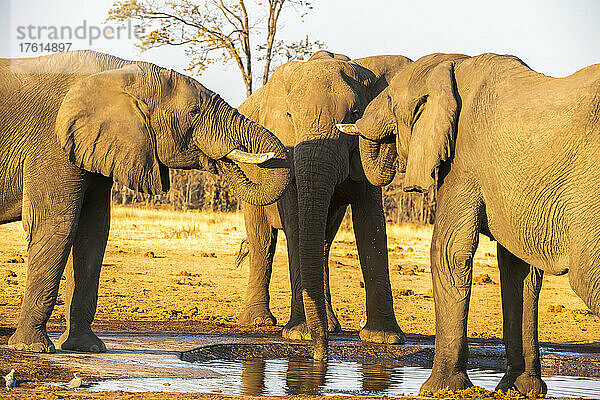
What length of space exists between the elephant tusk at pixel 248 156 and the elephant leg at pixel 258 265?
Result: 4.73 m

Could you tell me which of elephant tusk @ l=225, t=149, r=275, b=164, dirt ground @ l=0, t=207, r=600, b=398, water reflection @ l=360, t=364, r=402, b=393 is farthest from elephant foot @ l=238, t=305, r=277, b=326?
elephant tusk @ l=225, t=149, r=275, b=164

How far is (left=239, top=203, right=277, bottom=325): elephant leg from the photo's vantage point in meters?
13.7

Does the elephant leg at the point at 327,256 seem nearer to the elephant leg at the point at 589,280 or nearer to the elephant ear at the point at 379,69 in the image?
the elephant ear at the point at 379,69

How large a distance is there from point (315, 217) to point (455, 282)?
304 cm

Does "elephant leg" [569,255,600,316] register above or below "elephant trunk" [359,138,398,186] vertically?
below

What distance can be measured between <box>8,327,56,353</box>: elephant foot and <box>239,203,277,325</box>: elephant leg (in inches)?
187

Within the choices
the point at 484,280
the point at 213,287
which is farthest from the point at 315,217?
the point at 484,280

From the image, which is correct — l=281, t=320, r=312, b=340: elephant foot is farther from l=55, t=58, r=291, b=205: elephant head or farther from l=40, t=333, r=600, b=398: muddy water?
l=55, t=58, r=291, b=205: elephant head

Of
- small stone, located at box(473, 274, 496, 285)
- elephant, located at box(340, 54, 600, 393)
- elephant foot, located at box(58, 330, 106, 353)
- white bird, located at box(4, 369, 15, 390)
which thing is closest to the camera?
elephant, located at box(340, 54, 600, 393)

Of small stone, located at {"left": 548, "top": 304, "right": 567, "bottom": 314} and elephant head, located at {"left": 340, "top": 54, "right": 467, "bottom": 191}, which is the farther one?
small stone, located at {"left": 548, "top": 304, "right": 567, "bottom": 314}

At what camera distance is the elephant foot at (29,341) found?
9.12m

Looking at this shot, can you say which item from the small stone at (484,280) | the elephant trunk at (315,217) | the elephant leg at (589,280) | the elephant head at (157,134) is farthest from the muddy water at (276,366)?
the small stone at (484,280)

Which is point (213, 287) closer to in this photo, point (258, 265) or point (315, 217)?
point (258, 265)

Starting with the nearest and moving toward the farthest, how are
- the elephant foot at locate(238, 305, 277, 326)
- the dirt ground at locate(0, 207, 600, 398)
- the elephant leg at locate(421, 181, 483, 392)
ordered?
the elephant leg at locate(421, 181, 483, 392), the elephant foot at locate(238, 305, 277, 326), the dirt ground at locate(0, 207, 600, 398)
